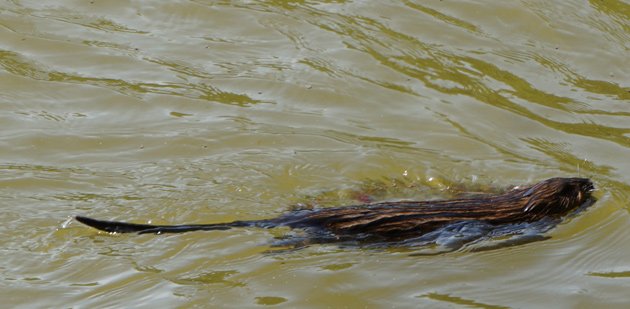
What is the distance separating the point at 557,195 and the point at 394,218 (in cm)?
113

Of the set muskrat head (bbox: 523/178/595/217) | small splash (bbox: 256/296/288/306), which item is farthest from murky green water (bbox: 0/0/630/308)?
muskrat head (bbox: 523/178/595/217)

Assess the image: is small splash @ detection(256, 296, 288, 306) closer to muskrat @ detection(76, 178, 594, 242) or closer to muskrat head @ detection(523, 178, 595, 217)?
muskrat @ detection(76, 178, 594, 242)

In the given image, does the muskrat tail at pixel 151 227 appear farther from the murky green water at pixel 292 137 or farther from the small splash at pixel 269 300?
the small splash at pixel 269 300

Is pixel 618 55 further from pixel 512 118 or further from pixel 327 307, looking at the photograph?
pixel 327 307

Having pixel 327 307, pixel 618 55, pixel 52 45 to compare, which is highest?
pixel 618 55

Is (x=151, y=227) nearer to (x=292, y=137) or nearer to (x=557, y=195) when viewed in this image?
(x=292, y=137)

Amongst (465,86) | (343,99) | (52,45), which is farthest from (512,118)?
(52,45)

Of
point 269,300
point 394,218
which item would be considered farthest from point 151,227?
point 394,218

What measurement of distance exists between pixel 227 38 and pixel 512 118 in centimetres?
251

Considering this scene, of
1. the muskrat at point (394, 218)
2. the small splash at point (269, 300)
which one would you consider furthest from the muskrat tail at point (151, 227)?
the small splash at point (269, 300)

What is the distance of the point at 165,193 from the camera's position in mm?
7230

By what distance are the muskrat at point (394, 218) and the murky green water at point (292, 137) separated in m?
0.10

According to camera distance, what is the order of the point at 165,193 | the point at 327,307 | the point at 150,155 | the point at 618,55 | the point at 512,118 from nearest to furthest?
1. the point at 327,307
2. the point at 165,193
3. the point at 150,155
4. the point at 512,118
5. the point at 618,55

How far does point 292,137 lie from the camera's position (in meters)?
8.04
